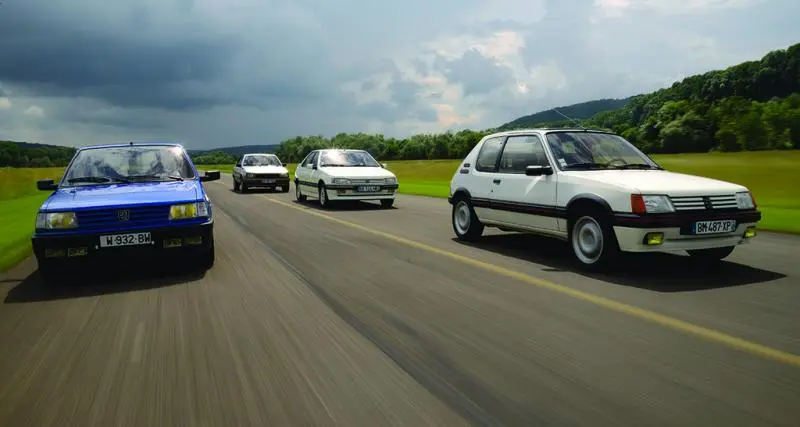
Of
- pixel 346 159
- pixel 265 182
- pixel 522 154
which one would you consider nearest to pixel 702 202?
pixel 522 154

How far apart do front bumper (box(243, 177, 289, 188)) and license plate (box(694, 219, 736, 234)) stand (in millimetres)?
21718

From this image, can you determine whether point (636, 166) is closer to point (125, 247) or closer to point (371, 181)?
point (125, 247)

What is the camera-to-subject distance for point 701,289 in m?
5.65

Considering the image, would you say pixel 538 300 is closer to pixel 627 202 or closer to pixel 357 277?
pixel 627 202

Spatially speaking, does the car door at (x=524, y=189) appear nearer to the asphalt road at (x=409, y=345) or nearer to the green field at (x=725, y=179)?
the asphalt road at (x=409, y=345)

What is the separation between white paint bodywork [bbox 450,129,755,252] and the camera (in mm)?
6125

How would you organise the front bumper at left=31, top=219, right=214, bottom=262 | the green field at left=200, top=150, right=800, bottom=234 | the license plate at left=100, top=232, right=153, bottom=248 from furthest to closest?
the green field at left=200, top=150, right=800, bottom=234
the license plate at left=100, top=232, right=153, bottom=248
the front bumper at left=31, top=219, right=214, bottom=262

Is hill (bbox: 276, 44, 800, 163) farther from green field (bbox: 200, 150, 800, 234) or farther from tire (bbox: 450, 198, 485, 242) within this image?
tire (bbox: 450, 198, 485, 242)

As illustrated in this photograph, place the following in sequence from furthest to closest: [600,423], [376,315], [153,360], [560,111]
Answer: [560,111] < [376,315] < [153,360] < [600,423]

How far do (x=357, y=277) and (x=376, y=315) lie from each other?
172cm

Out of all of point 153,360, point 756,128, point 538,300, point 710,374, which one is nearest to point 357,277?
point 538,300

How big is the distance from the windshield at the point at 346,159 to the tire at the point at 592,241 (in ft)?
36.1

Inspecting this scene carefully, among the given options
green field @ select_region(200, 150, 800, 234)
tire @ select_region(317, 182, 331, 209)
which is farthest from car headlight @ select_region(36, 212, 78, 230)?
green field @ select_region(200, 150, 800, 234)

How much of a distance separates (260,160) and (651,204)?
23238mm
